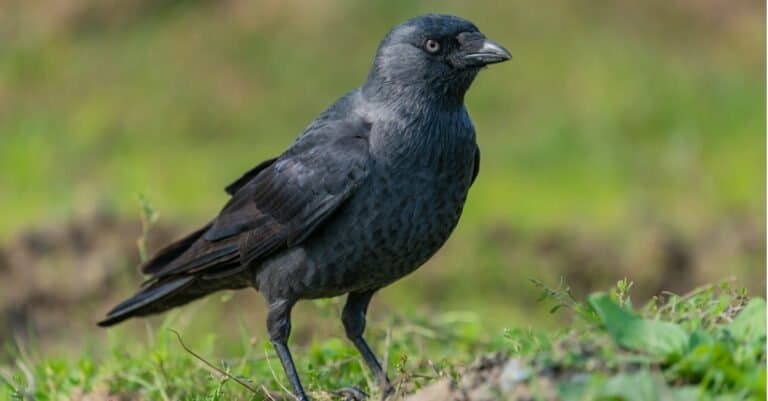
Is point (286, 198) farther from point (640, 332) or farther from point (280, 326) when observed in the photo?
point (640, 332)

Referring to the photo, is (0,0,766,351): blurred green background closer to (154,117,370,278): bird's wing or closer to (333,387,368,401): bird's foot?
(154,117,370,278): bird's wing

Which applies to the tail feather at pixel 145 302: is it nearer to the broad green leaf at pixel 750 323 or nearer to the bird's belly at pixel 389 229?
the bird's belly at pixel 389 229

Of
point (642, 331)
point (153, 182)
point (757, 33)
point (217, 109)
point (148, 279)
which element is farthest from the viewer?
point (757, 33)

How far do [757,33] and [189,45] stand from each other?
5.45m

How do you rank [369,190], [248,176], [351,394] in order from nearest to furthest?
[351,394]
[369,190]
[248,176]

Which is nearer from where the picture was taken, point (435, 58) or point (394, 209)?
point (394, 209)

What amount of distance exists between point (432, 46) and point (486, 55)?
0.23 m

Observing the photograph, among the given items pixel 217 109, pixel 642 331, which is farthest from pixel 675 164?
pixel 642 331

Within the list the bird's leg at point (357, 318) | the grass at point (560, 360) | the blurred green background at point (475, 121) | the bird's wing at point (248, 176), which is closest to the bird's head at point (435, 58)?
the bird's wing at point (248, 176)

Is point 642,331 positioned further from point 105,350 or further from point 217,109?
point 217,109

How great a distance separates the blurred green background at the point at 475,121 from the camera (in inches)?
367

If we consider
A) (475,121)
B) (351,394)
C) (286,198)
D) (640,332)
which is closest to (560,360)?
(640,332)

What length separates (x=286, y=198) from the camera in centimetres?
549

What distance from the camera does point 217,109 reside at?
1241cm
